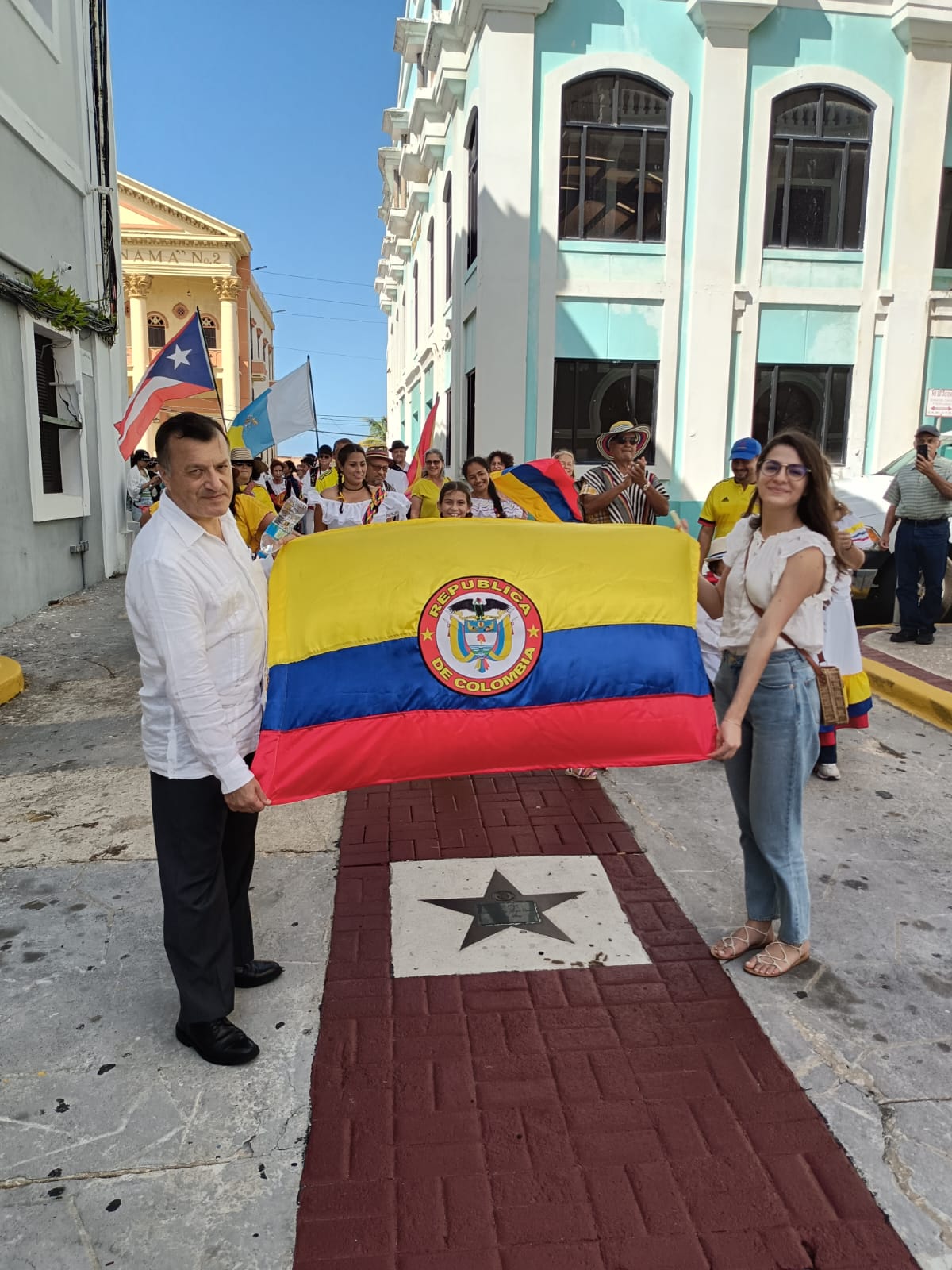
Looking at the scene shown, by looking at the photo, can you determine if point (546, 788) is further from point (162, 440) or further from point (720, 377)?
point (720, 377)

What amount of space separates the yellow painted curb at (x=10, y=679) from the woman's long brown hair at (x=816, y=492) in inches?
237

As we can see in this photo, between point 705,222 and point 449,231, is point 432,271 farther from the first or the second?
point 705,222

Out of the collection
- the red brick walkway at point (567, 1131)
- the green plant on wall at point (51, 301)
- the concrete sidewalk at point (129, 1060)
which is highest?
the green plant on wall at point (51, 301)

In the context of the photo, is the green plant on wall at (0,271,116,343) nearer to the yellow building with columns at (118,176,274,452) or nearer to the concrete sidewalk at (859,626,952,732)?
the concrete sidewalk at (859,626,952,732)

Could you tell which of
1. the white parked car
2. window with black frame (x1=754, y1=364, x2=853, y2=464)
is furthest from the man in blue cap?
window with black frame (x1=754, y1=364, x2=853, y2=464)

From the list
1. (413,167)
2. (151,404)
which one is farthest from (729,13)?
(151,404)

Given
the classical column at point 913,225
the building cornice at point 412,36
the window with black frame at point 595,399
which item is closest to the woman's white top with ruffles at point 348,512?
the window with black frame at point 595,399

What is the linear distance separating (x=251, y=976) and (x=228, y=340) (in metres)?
46.5

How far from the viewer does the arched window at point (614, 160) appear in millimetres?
14227

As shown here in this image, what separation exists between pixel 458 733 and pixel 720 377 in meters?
13.1

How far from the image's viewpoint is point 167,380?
18.6 ft

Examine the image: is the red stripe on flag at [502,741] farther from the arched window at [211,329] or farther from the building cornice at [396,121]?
the arched window at [211,329]

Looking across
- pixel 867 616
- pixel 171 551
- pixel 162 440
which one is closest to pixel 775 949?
pixel 171 551

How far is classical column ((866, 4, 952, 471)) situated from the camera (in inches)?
568
